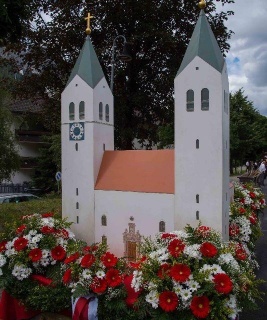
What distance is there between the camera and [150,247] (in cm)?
664

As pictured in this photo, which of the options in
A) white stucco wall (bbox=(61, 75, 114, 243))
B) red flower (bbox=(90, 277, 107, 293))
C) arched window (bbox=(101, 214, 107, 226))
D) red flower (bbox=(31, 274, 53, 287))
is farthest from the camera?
white stucco wall (bbox=(61, 75, 114, 243))

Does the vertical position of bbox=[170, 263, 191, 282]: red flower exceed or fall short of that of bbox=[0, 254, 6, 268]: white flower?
it exceeds it

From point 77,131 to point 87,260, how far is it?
6224 millimetres

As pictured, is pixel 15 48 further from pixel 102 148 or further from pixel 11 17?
pixel 102 148

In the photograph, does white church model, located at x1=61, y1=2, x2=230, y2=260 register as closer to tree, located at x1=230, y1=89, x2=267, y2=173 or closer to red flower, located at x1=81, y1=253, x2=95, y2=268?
red flower, located at x1=81, y1=253, x2=95, y2=268

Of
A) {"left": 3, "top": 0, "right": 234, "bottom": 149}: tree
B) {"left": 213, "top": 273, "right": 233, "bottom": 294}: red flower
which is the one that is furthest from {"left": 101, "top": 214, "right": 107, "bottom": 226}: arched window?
{"left": 3, "top": 0, "right": 234, "bottom": 149}: tree

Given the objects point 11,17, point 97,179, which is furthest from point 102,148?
point 11,17

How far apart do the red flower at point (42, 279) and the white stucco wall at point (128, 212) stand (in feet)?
13.6

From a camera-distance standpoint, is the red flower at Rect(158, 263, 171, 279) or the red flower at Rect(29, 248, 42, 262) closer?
the red flower at Rect(158, 263, 171, 279)

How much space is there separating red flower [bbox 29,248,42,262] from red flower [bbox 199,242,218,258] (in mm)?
3348

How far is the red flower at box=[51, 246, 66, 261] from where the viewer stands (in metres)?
7.80

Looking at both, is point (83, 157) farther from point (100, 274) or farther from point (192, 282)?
point (192, 282)

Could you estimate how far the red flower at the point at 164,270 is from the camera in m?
5.75

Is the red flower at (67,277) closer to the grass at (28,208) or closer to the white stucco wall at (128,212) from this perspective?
the white stucco wall at (128,212)
